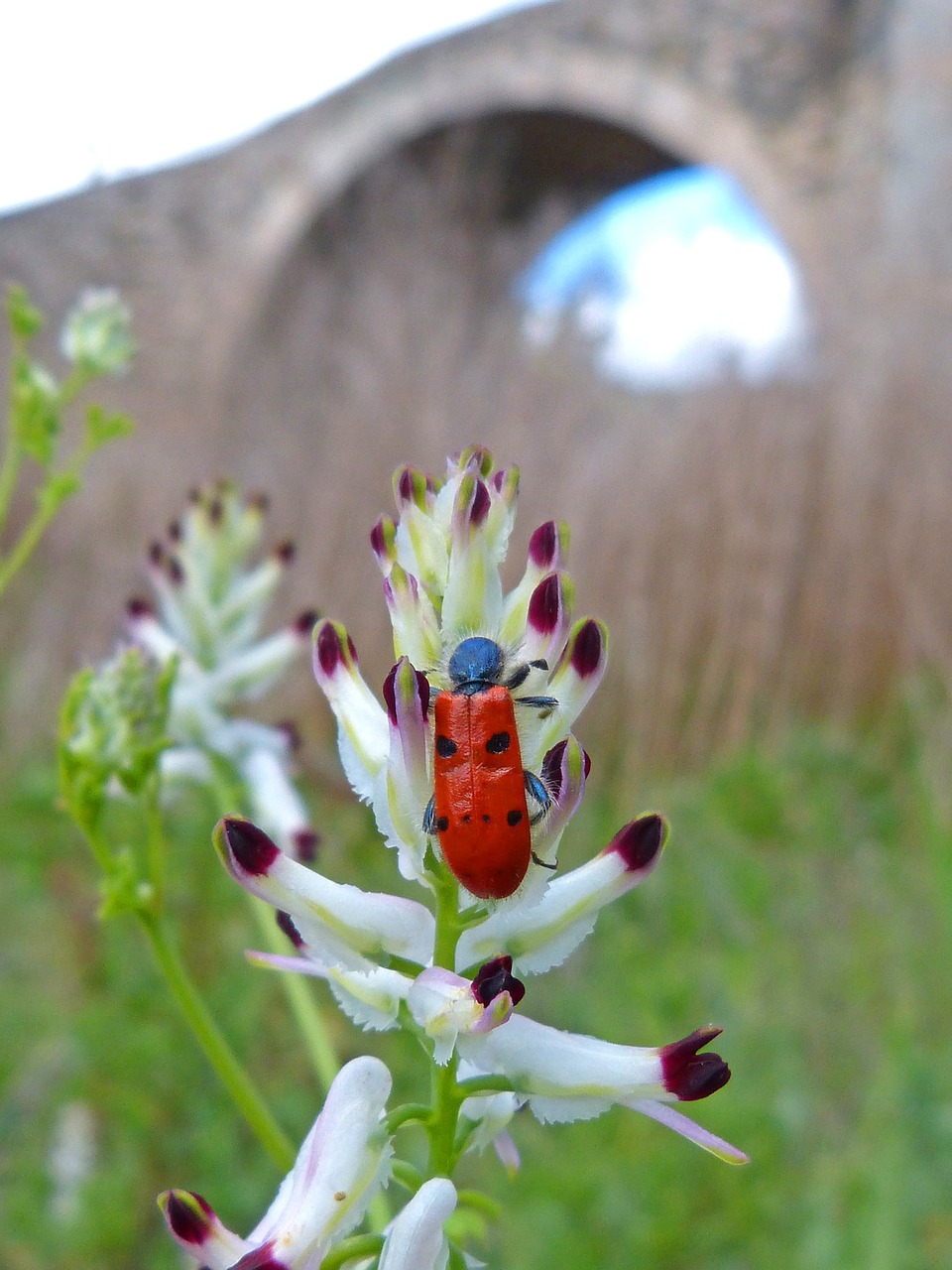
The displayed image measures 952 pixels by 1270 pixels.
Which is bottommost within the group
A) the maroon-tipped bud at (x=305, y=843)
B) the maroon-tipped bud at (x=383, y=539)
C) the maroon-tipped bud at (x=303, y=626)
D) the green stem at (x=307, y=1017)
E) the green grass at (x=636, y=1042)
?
the green grass at (x=636, y=1042)

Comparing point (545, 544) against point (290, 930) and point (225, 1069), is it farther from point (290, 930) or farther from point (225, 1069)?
point (225, 1069)

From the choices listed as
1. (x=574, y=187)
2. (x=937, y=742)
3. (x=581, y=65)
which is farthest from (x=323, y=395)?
(x=574, y=187)

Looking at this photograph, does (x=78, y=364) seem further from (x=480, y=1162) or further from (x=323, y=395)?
(x=323, y=395)

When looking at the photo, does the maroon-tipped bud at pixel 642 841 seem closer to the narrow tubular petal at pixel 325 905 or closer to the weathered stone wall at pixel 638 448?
the narrow tubular petal at pixel 325 905

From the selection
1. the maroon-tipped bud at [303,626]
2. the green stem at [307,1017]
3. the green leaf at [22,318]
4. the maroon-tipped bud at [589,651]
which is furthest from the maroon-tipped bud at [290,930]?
the green leaf at [22,318]

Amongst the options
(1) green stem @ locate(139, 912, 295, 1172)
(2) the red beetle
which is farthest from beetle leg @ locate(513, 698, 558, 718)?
(1) green stem @ locate(139, 912, 295, 1172)

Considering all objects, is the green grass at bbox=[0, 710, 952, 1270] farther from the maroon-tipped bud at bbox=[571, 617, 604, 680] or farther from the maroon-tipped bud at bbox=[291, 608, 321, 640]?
the maroon-tipped bud at bbox=[571, 617, 604, 680]
